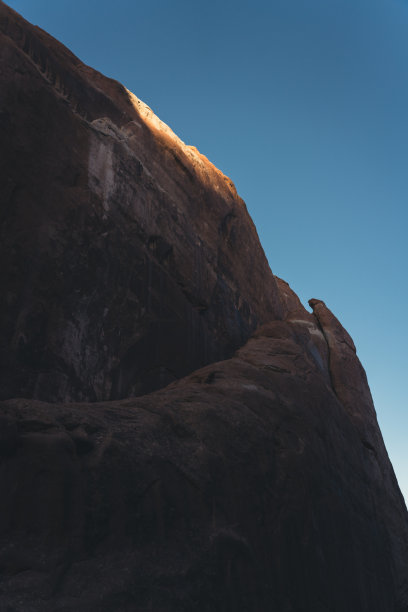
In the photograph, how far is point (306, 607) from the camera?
8.66m

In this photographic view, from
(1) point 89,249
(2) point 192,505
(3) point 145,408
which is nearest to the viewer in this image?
(2) point 192,505

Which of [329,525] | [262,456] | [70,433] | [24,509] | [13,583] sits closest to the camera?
[13,583]

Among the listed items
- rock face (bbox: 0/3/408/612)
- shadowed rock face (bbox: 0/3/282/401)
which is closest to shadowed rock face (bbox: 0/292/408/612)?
rock face (bbox: 0/3/408/612)

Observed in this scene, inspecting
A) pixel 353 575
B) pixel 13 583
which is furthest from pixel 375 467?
pixel 13 583

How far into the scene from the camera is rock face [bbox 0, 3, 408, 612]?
6.35 m

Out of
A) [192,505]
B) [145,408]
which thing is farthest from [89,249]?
[192,505]

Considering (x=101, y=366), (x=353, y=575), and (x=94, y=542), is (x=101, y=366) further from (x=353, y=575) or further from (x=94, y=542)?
(x=353, y=575)

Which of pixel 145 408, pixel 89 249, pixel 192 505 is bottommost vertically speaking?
pixel 192 505

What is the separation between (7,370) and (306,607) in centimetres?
642

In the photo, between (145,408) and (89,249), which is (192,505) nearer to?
(145,408)

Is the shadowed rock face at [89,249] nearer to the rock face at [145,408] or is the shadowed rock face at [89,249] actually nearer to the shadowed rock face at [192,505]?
the rock face at [145,408]

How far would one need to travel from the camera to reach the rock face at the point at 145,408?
6352 mm

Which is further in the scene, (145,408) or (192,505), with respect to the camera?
(145,408)

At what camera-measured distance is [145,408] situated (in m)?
9.02
